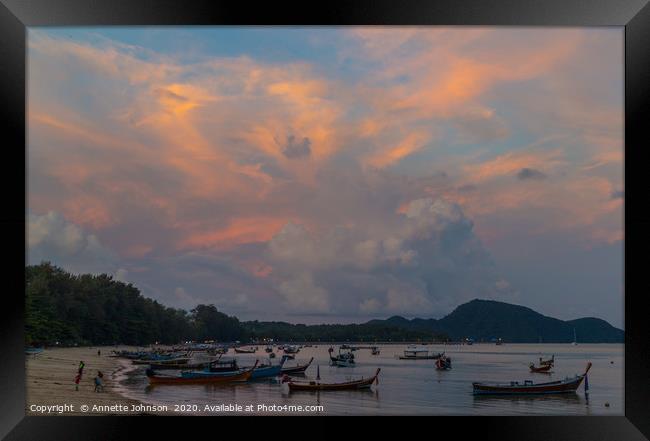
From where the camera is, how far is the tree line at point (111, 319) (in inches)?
548

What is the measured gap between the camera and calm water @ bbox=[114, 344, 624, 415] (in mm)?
11914

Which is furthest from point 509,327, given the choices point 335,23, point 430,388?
point 335,23

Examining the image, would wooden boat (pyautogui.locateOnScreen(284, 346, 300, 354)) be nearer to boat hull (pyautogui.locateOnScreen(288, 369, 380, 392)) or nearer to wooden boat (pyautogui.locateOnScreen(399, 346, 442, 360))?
boat hull (pyautogui.locateOnScreen(288, 369, 380, 392))

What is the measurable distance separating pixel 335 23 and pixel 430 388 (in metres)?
13.9

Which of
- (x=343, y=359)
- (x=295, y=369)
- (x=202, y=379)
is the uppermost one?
(x=202, y=379)

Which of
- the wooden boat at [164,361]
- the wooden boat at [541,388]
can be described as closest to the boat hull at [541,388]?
the wooden boat at [541,388]

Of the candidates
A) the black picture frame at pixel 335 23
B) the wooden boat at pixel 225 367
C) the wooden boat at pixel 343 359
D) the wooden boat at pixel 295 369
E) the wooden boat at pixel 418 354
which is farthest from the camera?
the wooden boat at pixel 418 354

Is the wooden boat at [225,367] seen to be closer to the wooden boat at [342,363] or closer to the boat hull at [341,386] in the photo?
the boat hull at [341,386]

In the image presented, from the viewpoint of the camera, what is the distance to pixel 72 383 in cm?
1213

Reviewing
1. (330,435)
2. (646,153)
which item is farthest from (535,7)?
(330,435)

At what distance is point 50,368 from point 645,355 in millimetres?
11144

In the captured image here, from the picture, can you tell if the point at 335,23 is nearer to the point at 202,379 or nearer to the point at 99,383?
the point at 202,379

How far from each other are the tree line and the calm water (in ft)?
5.16

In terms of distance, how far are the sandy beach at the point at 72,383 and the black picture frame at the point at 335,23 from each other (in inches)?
201
